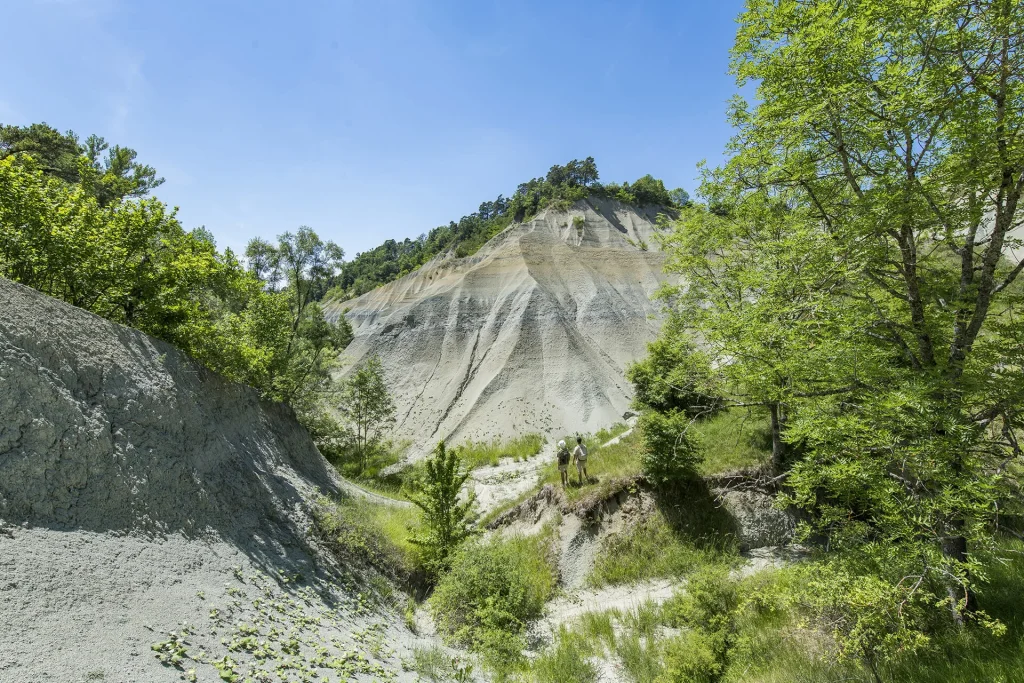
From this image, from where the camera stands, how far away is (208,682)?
5387 millimetres

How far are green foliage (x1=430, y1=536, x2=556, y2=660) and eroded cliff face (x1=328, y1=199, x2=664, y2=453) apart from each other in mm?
16568

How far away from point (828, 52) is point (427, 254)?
2548 inches

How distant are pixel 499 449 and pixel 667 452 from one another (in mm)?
14632

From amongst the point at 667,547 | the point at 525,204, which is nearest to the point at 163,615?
the point at 667,547

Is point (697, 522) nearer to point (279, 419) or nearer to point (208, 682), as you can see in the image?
point (208, 682)

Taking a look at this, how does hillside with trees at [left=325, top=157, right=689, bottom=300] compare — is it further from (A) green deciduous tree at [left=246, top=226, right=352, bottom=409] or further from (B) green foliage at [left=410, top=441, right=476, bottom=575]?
(B) green foliage at [left=410, top=441, right=476, bottom=575]

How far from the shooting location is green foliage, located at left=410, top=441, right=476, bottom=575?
37.8 ft

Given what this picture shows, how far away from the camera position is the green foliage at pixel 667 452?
1227 centimetres

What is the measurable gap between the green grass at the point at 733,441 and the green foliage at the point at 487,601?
6.04 metres

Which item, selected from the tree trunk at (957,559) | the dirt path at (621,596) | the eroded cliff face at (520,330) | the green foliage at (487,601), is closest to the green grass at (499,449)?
the eroded cliff face at (520,330)

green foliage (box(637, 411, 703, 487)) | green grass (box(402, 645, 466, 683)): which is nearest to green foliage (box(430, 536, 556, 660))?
green grass (box(402, 645, 466, 683))

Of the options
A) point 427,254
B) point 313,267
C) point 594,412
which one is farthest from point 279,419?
point 427,254

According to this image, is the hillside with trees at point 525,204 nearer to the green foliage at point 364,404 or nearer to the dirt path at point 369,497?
the green foliage at point 364,404

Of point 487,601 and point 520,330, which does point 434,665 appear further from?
point 520,330
